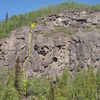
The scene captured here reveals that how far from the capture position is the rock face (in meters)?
129

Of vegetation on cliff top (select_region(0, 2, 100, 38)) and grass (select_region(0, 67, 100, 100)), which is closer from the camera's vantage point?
grass (select_region(0, 67, 100, 100))

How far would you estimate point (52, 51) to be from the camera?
434 feet

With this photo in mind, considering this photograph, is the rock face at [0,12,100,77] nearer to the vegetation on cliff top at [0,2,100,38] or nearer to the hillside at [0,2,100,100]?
the hillside at [0,2,100,100]

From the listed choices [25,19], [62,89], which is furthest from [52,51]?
[25,19]

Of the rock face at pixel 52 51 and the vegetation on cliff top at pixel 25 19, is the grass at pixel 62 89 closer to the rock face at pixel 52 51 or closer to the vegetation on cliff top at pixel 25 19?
the rock face at pixel 52 51

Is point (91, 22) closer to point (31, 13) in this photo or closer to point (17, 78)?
point (31, 13)

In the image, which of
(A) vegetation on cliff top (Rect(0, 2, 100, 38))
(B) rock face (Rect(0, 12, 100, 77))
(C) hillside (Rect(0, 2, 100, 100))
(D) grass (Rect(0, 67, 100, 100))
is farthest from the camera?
(A) vegetation on cliff top (Rect(0, 2, 100, 38))

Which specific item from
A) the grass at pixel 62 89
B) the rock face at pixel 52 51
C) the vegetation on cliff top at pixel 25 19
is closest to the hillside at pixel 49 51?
the rock face at pixel 52 51

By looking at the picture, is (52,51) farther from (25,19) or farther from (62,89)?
(25,19)

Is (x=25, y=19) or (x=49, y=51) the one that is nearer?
(x=49, y=51)

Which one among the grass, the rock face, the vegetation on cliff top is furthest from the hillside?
the vegetation on cliff top

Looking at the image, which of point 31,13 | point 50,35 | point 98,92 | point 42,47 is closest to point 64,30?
point 50,35

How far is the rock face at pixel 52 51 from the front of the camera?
129113mm

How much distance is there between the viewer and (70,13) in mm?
167250
